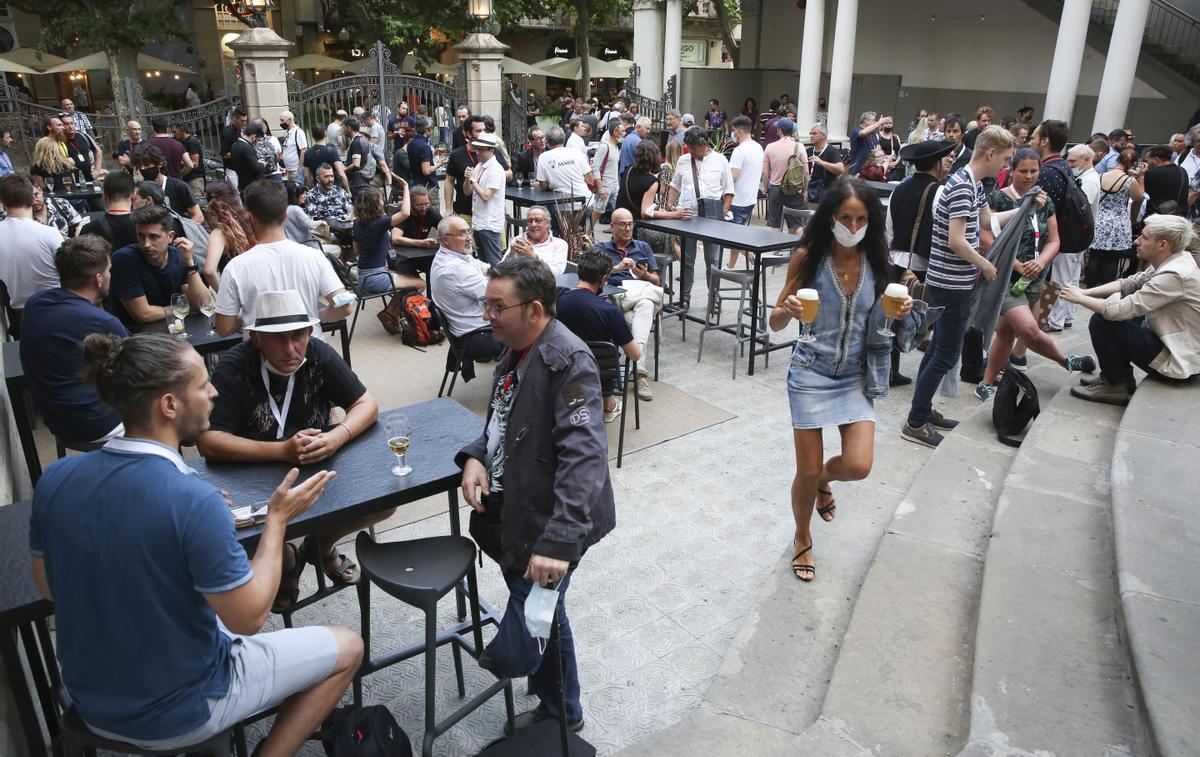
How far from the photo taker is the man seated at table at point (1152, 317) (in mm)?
5020

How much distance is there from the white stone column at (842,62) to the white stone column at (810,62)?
2.40ft

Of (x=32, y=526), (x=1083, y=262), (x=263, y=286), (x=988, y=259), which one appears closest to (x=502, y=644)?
(x=32, y=526)

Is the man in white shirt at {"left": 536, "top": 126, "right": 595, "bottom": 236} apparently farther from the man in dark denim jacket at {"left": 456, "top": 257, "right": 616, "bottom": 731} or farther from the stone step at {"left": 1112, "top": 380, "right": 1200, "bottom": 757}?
→ the man in dark denim jacket at {"left": 456, "top": 257, "right": 616, "bottom": 731}

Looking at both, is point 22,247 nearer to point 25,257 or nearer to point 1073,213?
point 25,257

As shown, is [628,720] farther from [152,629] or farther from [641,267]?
[641,267]

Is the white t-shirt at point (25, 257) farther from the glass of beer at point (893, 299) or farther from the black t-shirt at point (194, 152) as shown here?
the black t-shirt at point (194, 152)

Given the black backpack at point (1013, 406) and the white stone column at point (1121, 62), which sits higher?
the white stone column at point (1121, 62)

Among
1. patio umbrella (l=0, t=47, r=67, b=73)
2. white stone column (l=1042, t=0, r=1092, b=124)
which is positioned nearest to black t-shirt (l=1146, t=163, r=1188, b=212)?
white stone column (l=1042, t=0, r=1092, b=124)

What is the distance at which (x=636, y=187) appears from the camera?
319 inches

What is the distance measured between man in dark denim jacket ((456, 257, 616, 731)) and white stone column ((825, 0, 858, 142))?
18242mm

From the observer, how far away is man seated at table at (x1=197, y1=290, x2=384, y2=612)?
2.95 metres

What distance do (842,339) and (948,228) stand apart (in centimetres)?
197

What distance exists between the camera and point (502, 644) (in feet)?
8.83

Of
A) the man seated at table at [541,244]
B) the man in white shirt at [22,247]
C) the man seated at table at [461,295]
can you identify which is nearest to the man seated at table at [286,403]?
the man seated at table at [461,295]
